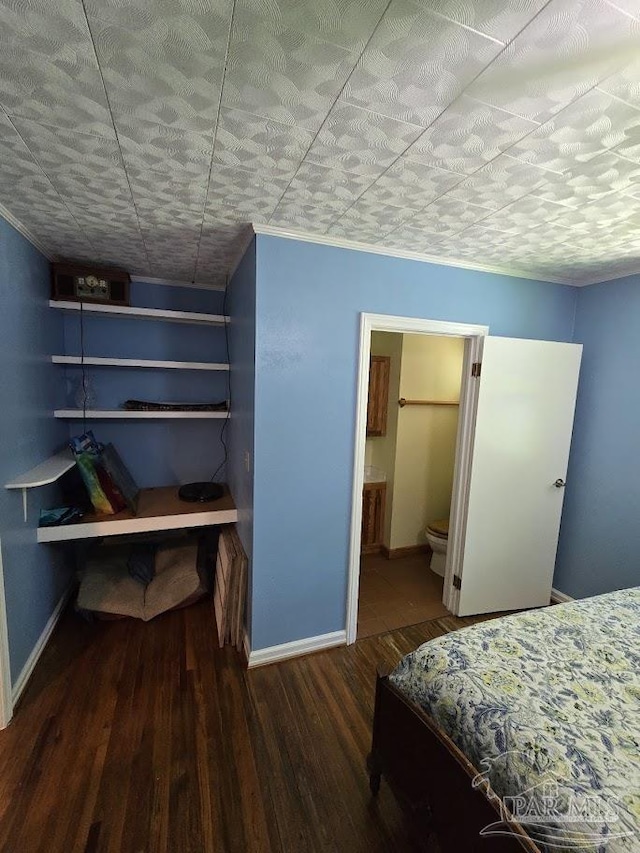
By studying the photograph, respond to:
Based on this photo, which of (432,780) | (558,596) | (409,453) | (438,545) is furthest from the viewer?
(409,453)

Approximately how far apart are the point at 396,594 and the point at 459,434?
136cm

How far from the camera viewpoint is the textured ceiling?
756 millimetres

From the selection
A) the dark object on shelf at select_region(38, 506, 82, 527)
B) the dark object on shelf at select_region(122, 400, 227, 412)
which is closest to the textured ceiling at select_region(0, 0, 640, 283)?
the dark object on shelf at select_region(122, 400, 227, 412)

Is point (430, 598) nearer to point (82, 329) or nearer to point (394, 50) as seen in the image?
point (394, 50)

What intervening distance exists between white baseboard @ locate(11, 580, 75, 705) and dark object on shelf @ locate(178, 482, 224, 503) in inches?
40.2

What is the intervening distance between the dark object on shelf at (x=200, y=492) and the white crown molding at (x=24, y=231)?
1779 millimetres

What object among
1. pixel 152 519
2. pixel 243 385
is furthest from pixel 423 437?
pixel 152 519

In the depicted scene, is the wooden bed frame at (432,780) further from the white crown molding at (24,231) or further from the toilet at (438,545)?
the white crown molding at (24,231)

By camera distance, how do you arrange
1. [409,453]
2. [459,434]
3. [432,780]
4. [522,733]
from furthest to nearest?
1. [409,453]
2. [459,434]
3. [432,780]
4. [522,733]

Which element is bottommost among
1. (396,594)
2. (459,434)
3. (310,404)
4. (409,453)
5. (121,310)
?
(396,594)

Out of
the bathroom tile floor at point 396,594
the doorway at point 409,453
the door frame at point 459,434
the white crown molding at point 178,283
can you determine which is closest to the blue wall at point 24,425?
the white crown molding at point 178,283

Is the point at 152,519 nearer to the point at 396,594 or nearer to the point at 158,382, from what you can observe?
the point at 158,382

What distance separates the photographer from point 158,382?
286 centimetres

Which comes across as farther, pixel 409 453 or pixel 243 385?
pixel 409 453
